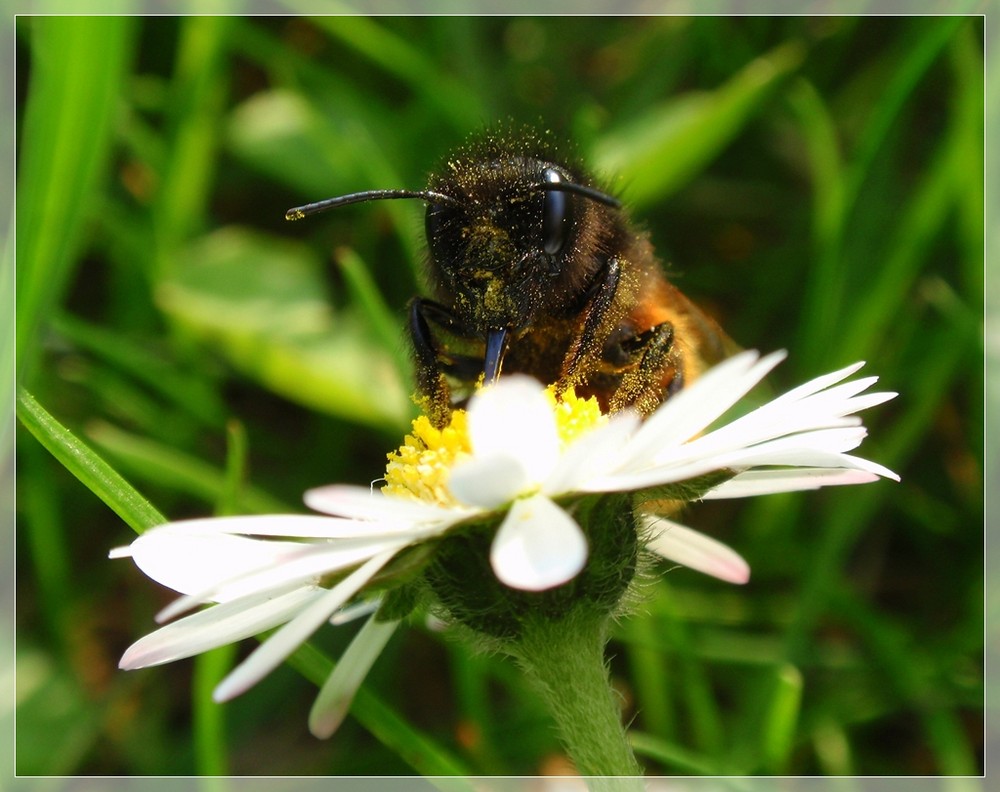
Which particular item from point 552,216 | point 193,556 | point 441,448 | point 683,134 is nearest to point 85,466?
point 193,556

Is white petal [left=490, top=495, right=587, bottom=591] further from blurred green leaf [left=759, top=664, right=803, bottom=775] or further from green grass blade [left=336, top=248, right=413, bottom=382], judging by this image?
green grass blade [left=336, top=248, right=413, bottom=382]

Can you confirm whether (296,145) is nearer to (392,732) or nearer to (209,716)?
(209,716)

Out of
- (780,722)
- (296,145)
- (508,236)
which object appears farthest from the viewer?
(296,145)

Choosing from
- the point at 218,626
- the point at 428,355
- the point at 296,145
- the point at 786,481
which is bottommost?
the point at 218,626

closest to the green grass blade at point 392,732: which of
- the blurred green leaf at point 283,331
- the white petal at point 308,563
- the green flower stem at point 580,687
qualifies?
the green flower stem at point 580,687

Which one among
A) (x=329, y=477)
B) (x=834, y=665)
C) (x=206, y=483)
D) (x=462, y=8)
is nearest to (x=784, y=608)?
(x=834, y=665)

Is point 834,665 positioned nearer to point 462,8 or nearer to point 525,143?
point 525,143

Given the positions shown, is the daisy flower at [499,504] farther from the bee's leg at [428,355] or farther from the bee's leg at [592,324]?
the bee's leg at [428,355]
